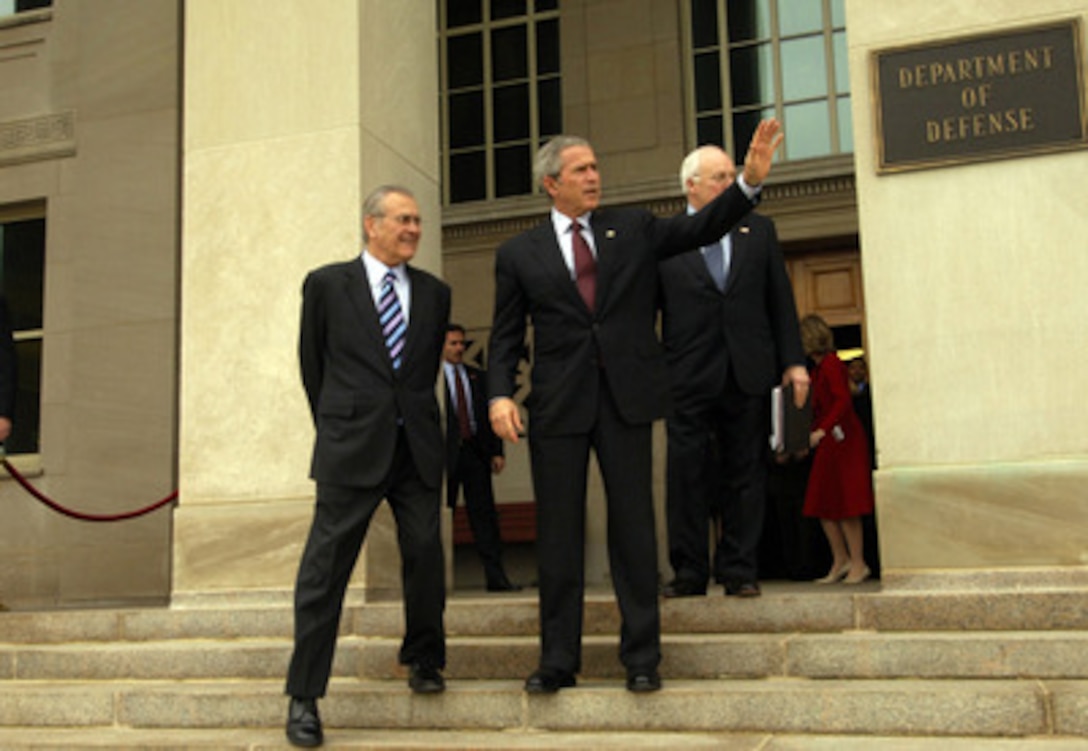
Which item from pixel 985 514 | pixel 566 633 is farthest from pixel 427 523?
pixel 985 514

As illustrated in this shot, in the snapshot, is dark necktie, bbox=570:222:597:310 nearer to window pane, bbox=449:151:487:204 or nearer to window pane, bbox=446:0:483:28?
window pane, bbox=449:151:487:204

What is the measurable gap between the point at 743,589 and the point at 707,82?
686cm

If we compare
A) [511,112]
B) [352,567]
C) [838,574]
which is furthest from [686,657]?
[511,112]

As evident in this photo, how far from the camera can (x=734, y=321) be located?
6055 millimetres

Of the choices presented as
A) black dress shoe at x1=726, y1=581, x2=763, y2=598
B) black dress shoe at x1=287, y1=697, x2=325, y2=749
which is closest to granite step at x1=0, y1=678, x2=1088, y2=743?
black dress shoe at x1=287, y1=697, x2=325, y2=749

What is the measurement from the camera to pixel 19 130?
1102cm

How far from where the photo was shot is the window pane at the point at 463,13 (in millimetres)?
12717

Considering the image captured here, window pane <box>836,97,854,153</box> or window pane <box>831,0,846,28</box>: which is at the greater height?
window pane <box>831,0,846,28</box>

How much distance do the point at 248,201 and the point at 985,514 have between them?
13.9 ft

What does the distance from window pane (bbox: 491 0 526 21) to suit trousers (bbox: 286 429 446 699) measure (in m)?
8.20

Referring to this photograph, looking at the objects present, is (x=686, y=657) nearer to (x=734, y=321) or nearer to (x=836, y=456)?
(x=734, y=321)

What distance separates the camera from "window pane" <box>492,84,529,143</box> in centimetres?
1242

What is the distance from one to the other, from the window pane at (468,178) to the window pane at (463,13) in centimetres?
128

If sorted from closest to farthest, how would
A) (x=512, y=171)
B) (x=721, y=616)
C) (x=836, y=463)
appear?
(x=721, y=616)
(x=836, y=463)
(x=512, y=171)
